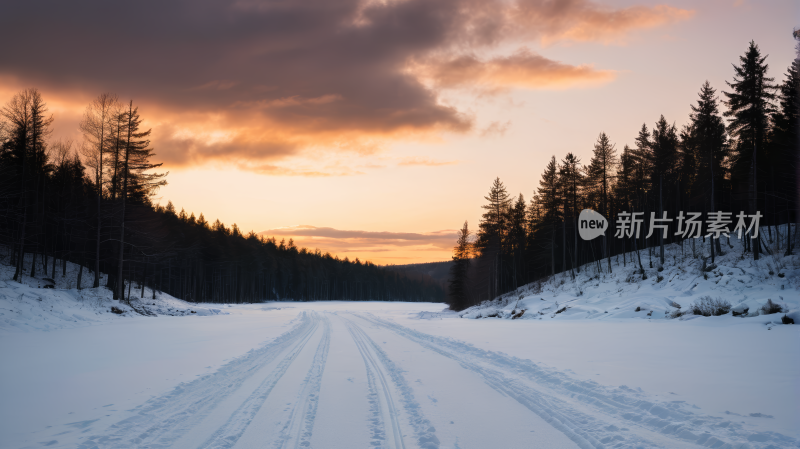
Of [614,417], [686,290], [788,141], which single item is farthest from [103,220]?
[788,141]

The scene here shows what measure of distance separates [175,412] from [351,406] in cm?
245

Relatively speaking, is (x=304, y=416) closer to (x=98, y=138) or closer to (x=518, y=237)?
(x=98, y=138)

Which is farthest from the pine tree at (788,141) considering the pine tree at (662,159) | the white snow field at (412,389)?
the white snow field at (412,389)

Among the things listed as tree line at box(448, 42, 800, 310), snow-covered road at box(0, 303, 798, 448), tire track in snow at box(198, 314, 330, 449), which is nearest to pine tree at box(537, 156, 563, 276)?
tree line at box(448, 42, 800, 310)

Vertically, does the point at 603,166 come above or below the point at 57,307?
above

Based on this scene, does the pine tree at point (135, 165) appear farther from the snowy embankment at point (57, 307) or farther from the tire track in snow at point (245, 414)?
the tire track in snow at point (245, 414)

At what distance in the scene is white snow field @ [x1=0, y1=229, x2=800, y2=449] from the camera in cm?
439

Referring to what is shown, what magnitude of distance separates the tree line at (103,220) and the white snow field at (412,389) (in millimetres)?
15561

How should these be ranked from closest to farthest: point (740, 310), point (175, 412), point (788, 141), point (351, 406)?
point (175, 412), point (351, 406), point (740, 310), point (788, 141)

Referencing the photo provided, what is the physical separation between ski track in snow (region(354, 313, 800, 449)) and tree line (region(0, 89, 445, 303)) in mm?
26047

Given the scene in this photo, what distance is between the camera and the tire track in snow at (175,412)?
433cm

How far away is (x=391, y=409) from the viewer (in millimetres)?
5422

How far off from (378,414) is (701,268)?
3073 cm

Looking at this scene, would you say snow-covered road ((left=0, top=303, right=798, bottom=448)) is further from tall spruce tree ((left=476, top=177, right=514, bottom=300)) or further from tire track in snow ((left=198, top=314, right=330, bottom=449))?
tall spruce tree ((left=476, top=177, right=514, bottom=300))
